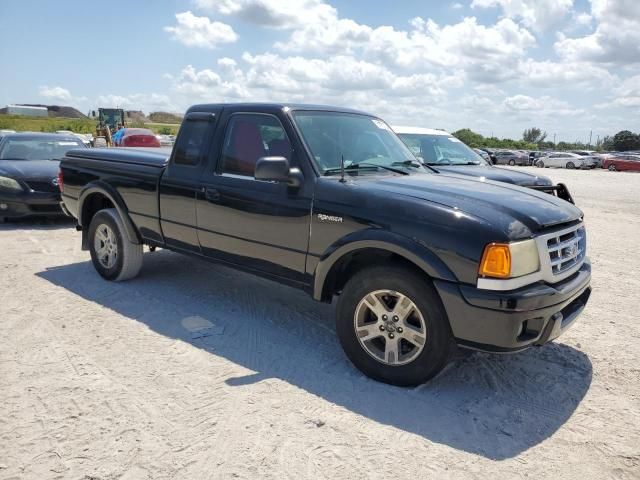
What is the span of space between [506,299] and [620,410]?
Answer: 1161mm

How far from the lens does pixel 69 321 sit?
4.65 meters

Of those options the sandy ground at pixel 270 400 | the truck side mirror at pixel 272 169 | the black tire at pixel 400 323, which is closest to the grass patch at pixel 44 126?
the sandy ground at pixel 270 400

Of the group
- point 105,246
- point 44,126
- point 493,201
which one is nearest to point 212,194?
point 105,246

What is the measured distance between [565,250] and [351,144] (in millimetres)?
1847

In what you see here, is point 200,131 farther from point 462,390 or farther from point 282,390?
point 462,390

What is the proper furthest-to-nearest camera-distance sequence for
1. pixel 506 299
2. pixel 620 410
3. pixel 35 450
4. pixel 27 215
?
pixel 27 215
pixel 620 410
pixel 506 299
pixel 35 450

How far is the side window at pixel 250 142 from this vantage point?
425cm

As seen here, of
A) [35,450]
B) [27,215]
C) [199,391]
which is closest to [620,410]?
[199,391]

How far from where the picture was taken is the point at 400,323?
137 inches

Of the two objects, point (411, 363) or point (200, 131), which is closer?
point (411, 363)

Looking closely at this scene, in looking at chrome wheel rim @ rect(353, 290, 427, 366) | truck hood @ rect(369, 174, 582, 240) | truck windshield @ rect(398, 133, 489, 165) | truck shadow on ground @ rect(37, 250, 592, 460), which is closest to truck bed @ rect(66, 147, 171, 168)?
truck shadow on ground @ rect(37, 250, 592, 460)

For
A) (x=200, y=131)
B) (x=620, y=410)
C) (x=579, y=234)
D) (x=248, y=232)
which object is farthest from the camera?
(x=200, y=131)

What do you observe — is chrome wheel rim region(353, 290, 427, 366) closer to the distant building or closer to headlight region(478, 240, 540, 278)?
headlight region(478, 240, 540, 278)

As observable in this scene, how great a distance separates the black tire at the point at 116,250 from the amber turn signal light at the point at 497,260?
3933 millimetres
